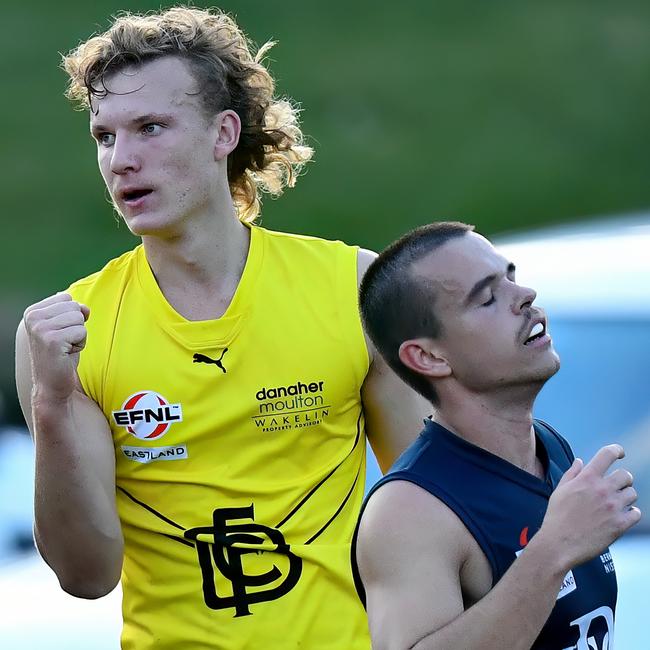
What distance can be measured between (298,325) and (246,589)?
64 centimetres

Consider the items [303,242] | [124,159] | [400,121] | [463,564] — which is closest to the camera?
[463,564]

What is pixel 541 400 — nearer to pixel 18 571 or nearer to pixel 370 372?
pixel 370 372

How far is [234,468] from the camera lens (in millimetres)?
3539

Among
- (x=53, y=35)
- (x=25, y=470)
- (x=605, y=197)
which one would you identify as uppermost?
(x=53, y=35)

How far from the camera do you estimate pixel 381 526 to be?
9.32 ft

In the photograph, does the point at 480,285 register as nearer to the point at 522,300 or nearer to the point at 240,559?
the point at 522,300

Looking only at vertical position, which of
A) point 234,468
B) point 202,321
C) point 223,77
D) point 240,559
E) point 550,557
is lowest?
point 550,557

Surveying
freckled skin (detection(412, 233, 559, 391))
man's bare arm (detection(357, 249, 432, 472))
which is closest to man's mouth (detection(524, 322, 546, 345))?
freckled skin (detection(412, 233, 559, 391))

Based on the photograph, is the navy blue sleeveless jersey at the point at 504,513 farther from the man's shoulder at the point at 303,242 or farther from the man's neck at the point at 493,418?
the man's shoulder at the point at 303,242

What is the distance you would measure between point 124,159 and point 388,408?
0.88 metres

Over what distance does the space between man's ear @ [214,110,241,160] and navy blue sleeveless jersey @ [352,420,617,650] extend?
3.32 ft

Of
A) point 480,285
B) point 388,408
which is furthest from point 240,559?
point 480,285

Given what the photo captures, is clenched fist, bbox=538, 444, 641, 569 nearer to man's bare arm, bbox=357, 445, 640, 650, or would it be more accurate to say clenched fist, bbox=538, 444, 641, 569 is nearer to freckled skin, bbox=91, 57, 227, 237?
→ man's bare arm, bbox=357, 445, 640, 650

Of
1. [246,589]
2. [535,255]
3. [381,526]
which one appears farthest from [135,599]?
[535,255]
